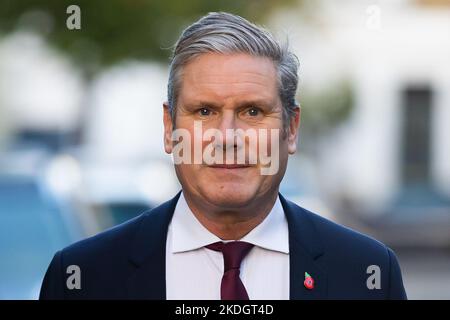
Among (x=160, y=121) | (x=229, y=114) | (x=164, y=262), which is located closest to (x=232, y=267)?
(x=164, y=262)

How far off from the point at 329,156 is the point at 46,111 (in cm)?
787

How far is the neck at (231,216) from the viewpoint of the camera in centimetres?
284

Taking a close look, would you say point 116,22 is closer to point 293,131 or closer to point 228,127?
point 293,131

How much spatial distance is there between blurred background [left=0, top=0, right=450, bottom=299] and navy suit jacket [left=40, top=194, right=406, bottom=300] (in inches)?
23.4

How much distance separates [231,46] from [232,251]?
1.83 ft

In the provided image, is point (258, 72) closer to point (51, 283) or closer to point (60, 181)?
point (51, 283)

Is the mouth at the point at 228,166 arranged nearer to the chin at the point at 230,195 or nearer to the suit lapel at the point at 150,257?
the chin at the point at 230,195

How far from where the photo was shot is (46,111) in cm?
2625

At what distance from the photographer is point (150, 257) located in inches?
113

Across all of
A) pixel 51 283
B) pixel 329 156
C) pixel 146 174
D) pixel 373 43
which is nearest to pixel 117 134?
pixel 329 156

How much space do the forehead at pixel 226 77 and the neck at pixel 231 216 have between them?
0.29 metres

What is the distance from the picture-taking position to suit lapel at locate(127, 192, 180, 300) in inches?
111

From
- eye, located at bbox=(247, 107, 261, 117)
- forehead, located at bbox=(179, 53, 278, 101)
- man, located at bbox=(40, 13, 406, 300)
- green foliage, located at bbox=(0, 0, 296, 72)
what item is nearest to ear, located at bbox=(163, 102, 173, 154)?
man, located at bbox=(40, 13, 406, 300)

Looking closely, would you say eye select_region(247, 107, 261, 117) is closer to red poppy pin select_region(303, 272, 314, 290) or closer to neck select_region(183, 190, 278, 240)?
neck select_region(183, 190, 278, 240)
